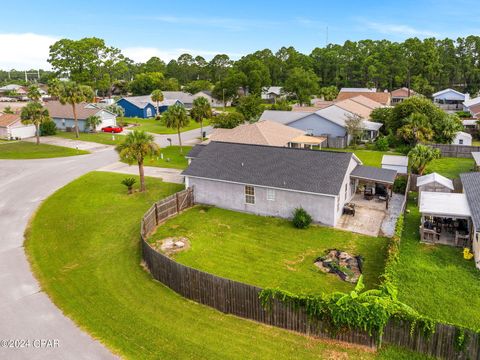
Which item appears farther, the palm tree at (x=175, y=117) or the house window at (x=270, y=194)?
the palm tree at (x=175, y=117)

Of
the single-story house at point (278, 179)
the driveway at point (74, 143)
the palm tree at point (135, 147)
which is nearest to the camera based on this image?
the single-story house at point (278, 179)

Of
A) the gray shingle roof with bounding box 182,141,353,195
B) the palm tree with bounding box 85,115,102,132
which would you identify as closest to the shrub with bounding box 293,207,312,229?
the gray shingle roof with bounding box 182,141,353,195

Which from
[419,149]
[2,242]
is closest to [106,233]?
[2,242]

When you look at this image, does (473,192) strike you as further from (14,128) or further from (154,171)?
(14,128)

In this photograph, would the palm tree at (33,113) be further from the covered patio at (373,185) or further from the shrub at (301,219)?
the covered patio at (373,185)

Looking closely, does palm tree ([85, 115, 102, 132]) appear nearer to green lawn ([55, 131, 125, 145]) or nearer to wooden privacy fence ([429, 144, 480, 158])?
green lawn ([55, 131, 125, 145])

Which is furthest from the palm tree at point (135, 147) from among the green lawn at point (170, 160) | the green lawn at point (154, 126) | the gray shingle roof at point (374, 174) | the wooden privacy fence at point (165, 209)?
the green lawn at point (154, 126)
